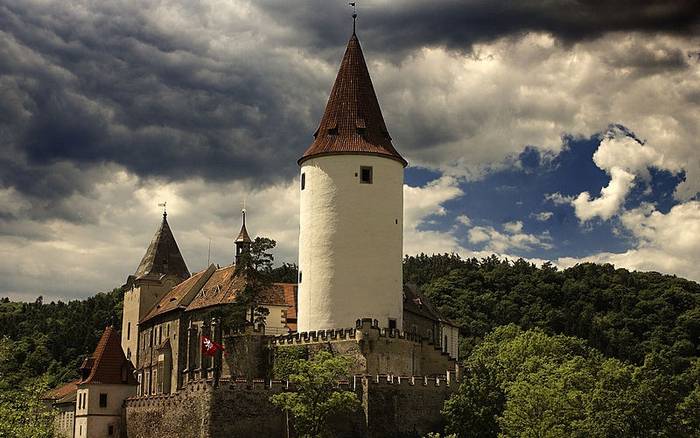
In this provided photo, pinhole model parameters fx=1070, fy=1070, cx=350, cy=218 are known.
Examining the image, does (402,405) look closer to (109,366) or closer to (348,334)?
(348,334)

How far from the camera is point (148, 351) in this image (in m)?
94.2

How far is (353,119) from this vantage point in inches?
2931

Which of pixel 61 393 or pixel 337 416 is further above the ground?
pixel 61 393

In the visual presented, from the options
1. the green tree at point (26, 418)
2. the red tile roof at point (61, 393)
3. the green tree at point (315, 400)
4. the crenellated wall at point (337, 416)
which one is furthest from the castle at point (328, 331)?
the red tile roof at point (61, 393)

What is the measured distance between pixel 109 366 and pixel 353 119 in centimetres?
2767

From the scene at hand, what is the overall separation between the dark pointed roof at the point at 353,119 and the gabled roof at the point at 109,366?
22540 millimetres

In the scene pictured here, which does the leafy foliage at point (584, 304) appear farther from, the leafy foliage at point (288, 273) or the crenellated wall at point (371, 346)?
the crenellated wall at point (371, 346)

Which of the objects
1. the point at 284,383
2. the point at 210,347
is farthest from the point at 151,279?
the point at 284,383

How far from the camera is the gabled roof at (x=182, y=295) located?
87.8 m

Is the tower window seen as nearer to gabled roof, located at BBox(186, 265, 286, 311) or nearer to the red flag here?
gabled roof, located at BBox(186, 265, 286, 311)

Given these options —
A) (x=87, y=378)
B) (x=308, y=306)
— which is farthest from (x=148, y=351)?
(x=308, y=306)

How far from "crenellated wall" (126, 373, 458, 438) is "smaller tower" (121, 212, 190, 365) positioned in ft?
115

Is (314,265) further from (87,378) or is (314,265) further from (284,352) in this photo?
(87,378)

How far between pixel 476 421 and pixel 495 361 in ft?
56.3
